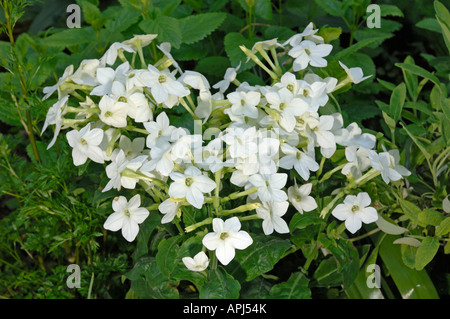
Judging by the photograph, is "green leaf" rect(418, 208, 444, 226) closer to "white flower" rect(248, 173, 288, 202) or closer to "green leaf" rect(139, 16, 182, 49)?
"white flower" rect(248, 173, 288, 202)

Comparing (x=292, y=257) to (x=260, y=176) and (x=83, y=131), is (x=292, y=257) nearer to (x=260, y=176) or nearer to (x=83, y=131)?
(x=260, y=176)

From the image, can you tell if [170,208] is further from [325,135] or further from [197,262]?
[325,135]

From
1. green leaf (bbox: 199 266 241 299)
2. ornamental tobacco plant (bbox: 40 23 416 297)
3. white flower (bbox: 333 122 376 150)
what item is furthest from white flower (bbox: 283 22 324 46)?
green leaf (bbox: 199 266 241 299)

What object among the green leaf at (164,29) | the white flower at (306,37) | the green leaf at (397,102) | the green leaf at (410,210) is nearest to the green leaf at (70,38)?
the green leaf at (164,29)

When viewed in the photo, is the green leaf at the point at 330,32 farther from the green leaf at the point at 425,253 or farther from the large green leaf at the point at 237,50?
the green leaf at the point at 425,253

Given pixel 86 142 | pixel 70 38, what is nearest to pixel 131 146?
pixel 86 142
